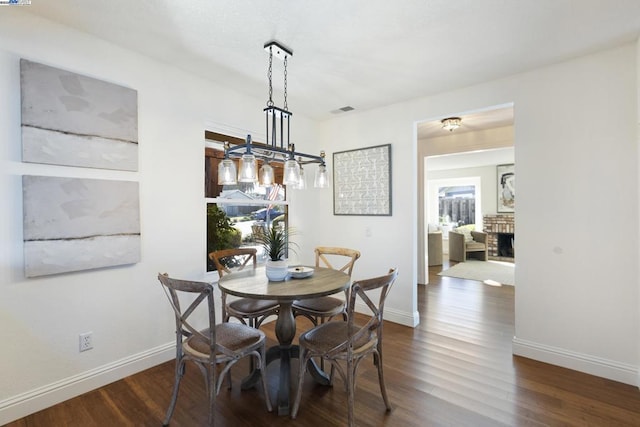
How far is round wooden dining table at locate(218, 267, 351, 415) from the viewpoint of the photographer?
6.13ft

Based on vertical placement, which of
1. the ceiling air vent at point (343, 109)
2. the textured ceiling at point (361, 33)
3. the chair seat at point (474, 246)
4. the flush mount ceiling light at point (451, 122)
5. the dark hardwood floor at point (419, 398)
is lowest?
the dark hardwood floor at point (419, 398)

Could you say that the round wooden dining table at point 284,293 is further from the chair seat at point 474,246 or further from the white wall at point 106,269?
the chair seat at point 474,246

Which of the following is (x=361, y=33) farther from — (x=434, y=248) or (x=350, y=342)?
(x=434, y=248)

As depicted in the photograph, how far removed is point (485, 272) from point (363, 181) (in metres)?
3.88

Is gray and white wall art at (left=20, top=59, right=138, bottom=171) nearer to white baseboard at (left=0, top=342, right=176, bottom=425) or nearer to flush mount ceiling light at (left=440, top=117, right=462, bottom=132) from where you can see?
white baseboard at (left=0, top=342, right=176, bottom=425)

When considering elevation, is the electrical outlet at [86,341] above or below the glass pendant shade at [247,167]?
below

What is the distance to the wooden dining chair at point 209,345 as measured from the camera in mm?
1648

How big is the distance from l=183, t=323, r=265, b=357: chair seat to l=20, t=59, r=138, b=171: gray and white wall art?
143cm

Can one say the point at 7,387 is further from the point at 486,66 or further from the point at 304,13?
the point at 486,66

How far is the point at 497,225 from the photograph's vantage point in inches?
312

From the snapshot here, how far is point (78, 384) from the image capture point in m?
2.10

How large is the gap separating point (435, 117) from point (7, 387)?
407 cm

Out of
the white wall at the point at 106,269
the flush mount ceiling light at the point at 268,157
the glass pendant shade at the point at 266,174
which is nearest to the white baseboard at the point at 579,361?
the flush mount ceiling light at the point at 268,157

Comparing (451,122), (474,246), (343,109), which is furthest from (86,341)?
(474,246)
